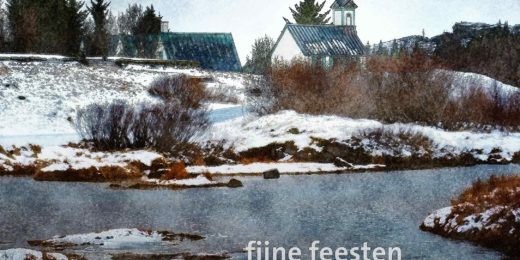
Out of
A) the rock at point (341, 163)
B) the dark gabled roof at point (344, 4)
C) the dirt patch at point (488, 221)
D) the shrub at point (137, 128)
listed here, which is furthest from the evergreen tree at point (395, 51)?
the dirt patch at point (488, 221)

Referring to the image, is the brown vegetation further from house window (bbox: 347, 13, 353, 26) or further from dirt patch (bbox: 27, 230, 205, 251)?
house window (bbox: 347, 13, 353, 26)

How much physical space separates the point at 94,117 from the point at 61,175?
4.07 m

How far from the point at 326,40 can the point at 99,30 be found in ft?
54.5

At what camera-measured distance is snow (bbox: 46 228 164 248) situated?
42.3ft

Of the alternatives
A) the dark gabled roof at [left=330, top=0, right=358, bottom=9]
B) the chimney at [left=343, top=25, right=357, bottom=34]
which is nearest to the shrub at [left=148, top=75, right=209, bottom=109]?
the chimney at [left=343, top=25, right=357, bottom=34]

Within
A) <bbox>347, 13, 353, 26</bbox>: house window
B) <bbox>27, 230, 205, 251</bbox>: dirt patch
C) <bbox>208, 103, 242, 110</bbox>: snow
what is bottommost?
<bbox>27, 230, 205, 251</bbox>: dirt patch

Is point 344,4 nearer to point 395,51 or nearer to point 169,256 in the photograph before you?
point 395,51

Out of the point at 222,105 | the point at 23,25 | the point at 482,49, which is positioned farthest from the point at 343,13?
the point at 222,105

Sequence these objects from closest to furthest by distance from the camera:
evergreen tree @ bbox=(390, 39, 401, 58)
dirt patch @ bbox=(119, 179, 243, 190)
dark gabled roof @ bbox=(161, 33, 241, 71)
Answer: dirt patch @ bbox=(119, 179, 243, 190), evergreen tree @ bbox=(390, 39, 401, 58), dark gabled roof @ bbox=(161, 33, 241, 71)

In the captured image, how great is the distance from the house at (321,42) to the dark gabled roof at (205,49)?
10.8 ft

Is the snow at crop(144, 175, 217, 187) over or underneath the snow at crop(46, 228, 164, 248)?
underneath

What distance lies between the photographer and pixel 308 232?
570 inches

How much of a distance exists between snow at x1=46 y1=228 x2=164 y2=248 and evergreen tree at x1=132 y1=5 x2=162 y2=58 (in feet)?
112

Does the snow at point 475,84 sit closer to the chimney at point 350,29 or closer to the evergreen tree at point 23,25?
the evergreen tree at point 23,25
